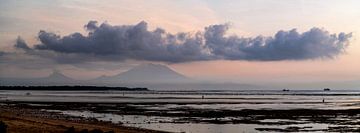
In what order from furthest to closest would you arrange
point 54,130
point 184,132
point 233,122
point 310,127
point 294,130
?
point 233,122
point 310,127
point 294,130
point 184,132
point 54,130

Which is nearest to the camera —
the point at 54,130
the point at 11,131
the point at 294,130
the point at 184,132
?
the point at 11,131

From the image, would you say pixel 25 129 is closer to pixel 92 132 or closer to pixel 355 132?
pixel 92 132

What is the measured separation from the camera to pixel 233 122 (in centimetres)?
4556

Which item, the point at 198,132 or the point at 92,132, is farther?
the point at 198,132

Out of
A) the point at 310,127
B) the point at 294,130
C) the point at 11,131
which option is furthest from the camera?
the point at 310,127

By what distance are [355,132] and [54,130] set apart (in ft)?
72.8

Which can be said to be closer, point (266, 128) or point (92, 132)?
point (92, 132)

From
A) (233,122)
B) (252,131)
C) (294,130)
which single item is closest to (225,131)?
(252,131)

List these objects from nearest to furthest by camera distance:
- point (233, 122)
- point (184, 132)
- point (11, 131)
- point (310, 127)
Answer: point (11, 131), point (184, 132), point (310, 127), point (233, 122)

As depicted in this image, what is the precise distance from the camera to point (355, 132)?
118 feet

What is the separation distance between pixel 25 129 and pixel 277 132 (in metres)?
19.2

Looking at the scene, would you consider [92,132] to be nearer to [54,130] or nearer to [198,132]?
[54,130]

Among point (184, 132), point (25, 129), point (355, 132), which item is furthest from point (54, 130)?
point (355, 132)

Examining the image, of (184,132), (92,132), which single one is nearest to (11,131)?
(92,132)
